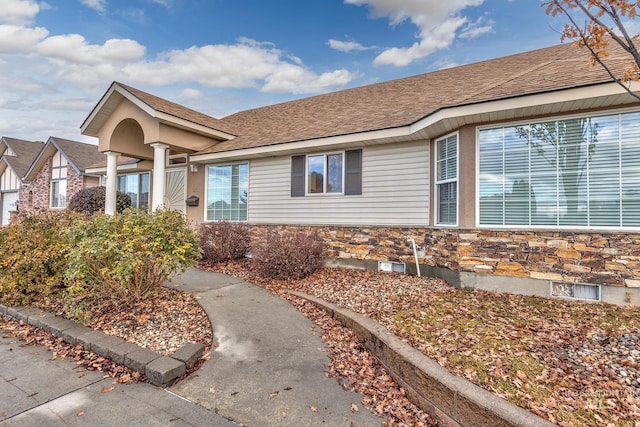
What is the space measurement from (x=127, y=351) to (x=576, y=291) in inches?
263

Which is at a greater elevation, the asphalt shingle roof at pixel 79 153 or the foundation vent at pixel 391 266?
the asphalt shingle roof at pixel 79 153

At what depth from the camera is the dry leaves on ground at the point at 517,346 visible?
2248 millimetres

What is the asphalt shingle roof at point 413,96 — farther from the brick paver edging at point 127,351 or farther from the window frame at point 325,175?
the brick paver edging at point 127,351

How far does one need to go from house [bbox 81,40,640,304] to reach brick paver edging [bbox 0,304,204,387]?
192 inches

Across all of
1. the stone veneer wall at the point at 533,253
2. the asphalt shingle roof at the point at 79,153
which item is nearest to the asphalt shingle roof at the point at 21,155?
the asphalt shingle roof at the point at 79,153

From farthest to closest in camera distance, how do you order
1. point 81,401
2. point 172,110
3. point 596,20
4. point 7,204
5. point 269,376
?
1. point 7,204
2. point 172,110
3. point 269,376
4. point 596,20
5. point 81,401

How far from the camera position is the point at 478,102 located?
531 centimetres

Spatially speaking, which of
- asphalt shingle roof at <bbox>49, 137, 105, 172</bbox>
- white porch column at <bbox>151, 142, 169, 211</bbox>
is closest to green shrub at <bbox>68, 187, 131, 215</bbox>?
white porch column at <bbox>151, 142, 169, 211</bbox>

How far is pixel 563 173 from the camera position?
5145 mm

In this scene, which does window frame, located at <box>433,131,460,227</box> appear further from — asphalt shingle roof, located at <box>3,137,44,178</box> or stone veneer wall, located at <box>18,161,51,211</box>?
asphalt shingle roof, located at <box>3,137,44,178</box>

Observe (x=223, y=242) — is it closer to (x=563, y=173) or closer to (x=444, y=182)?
(x=444, y=182)

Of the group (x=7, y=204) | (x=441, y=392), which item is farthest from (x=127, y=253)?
(x=7, y=204)

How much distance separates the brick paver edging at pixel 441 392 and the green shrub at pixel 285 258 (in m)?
3.11

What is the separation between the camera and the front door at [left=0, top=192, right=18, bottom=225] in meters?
20.4
